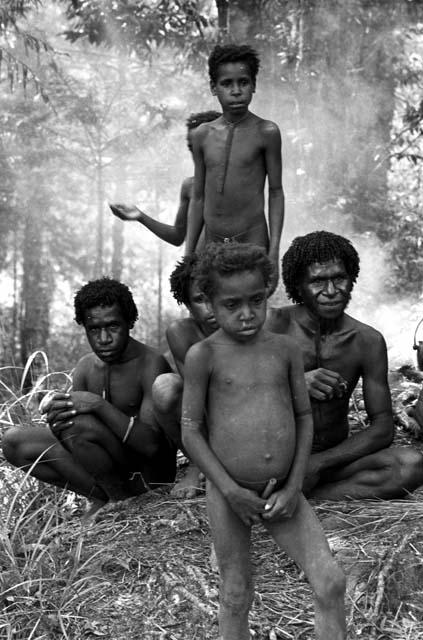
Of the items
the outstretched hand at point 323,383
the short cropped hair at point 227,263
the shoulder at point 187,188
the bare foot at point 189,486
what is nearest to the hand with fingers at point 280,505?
the short cropped hair at point 227,263

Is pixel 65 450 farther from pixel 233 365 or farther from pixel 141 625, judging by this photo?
pixel 233 365

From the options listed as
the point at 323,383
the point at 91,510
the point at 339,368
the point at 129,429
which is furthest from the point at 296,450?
the point at 91,510

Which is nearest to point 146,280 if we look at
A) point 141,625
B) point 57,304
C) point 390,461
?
point 57,304

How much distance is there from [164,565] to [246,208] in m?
1.78

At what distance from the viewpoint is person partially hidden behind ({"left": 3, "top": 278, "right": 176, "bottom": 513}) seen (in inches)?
137

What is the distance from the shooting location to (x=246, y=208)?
13.1 feet

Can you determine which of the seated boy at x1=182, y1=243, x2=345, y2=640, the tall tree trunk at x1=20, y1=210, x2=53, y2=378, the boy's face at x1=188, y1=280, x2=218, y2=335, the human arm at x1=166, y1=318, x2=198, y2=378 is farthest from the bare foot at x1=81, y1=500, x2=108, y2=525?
the tall tree trunk at x1=20, y1=210, x2=53, y2=378

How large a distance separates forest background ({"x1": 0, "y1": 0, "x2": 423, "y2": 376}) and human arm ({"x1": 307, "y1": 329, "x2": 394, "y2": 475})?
10.8ft

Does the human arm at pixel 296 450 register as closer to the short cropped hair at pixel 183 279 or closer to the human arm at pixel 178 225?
the short cropped hair at pixel 183 279

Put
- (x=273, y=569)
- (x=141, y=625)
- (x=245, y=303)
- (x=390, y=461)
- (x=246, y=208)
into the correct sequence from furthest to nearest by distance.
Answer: (x=246, y=208) → (x=390, y=461) → (x=273, y=569) → (x=141, y=625) → (x=245, y=303)

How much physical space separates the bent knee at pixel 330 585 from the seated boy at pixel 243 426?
0.11m

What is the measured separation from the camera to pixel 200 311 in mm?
3734

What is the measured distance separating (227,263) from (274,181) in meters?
1.70

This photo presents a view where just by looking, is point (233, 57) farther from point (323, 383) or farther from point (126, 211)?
point (323, 383)
